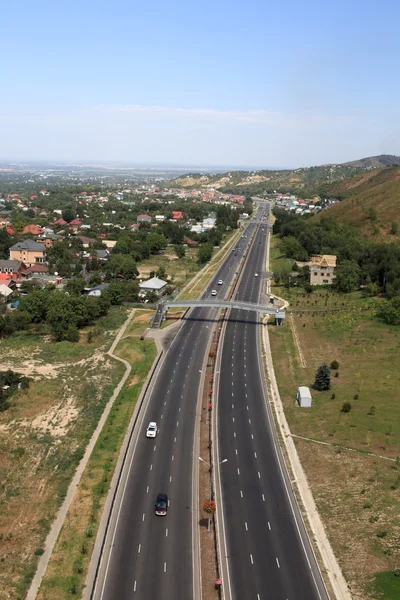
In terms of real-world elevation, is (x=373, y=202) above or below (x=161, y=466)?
above

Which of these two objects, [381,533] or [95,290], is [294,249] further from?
[381,533]

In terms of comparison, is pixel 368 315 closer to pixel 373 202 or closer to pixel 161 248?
pixel 161 248

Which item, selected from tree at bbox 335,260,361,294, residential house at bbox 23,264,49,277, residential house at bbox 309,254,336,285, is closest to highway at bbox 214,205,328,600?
tree at bbox 335,260,361,294

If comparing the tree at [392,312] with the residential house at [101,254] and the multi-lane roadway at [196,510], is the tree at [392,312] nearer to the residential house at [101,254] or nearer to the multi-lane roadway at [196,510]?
the multi-lane roadway at [196,510]

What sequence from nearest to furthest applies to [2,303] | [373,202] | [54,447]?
[54,447]
[2,303]
[373,202]

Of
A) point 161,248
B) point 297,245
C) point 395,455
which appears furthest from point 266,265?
point 395,455

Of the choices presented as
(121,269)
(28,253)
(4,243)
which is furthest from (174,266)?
(4,243)

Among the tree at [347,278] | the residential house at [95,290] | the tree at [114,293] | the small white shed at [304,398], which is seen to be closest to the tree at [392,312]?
the tree at [347,278]
